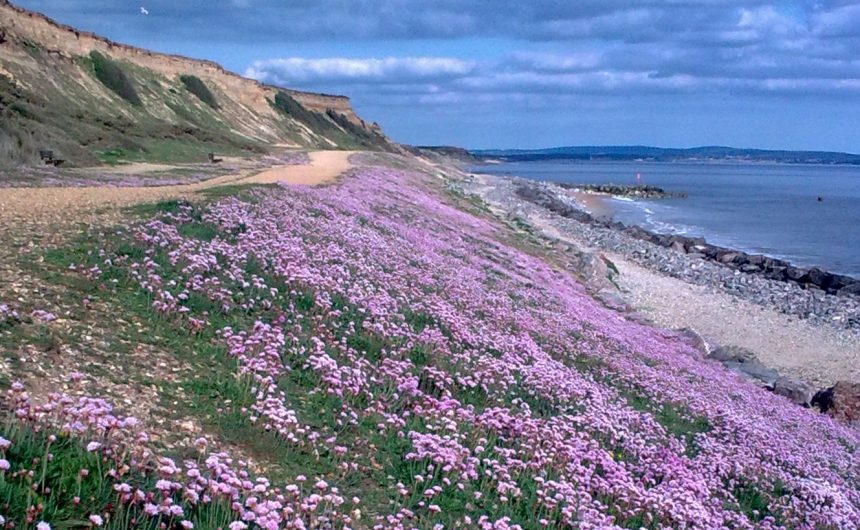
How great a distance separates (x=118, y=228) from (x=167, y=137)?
129 ft

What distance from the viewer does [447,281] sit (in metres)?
15.9

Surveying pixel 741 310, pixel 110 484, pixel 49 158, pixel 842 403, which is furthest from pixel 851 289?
pixel 110 484

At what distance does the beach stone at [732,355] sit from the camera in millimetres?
21898

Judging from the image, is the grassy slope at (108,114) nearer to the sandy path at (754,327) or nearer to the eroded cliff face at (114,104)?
the eroded cliff face at (114,104)

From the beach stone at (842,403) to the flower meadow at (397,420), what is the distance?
63.6 inches

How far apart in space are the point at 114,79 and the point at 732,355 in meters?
55.2

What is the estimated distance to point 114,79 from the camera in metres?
64.8

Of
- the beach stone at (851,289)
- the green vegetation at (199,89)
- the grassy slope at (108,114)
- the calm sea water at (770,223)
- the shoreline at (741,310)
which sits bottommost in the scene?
the calm sea water at (770,223)

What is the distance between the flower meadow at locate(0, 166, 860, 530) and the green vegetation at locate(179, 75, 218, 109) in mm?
72800

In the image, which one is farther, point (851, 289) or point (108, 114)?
point (108, 114)

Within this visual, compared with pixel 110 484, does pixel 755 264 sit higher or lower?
lower

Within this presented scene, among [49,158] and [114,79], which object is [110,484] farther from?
[114,79]

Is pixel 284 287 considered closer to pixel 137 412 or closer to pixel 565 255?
pixel 137 412

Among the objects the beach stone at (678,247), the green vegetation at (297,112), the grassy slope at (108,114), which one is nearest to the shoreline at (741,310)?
the beach stone at (678,247)
